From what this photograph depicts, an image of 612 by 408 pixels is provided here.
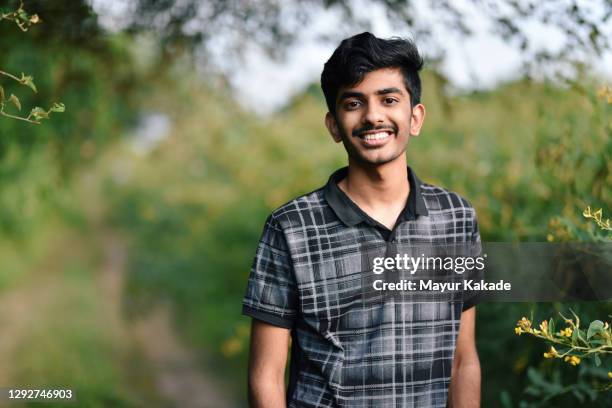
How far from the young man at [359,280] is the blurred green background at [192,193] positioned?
0.70 m

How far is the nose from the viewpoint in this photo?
5.88 ft

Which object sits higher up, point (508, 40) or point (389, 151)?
point (508, 40)

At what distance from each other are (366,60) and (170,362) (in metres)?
6.58

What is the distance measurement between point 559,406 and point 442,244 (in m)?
1.13

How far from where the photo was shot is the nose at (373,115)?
179 cm

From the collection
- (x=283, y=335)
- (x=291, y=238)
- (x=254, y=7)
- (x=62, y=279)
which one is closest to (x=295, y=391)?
(x=283, y=335)

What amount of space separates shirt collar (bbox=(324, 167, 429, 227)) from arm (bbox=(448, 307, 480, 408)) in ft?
1.02

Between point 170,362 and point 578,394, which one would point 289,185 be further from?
point 578,394

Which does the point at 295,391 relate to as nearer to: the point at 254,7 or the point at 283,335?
the point at 283,335

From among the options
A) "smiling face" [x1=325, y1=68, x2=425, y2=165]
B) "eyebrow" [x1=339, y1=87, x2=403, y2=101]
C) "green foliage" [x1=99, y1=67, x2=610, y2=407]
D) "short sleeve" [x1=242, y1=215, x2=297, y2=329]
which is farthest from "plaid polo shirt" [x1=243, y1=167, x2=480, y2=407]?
"green foliage" [x1=99, y1=67, x2=610, y2=407]

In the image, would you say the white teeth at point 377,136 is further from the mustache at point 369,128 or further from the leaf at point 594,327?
the leaf at point 594,327

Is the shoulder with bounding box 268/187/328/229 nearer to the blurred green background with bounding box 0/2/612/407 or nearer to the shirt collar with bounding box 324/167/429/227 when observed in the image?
the shirt collar with bounding box 324/167/429/227

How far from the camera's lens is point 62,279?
10.3 m

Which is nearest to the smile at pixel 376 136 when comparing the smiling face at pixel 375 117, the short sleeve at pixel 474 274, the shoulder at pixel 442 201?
the smiling face at pixel 375 117
